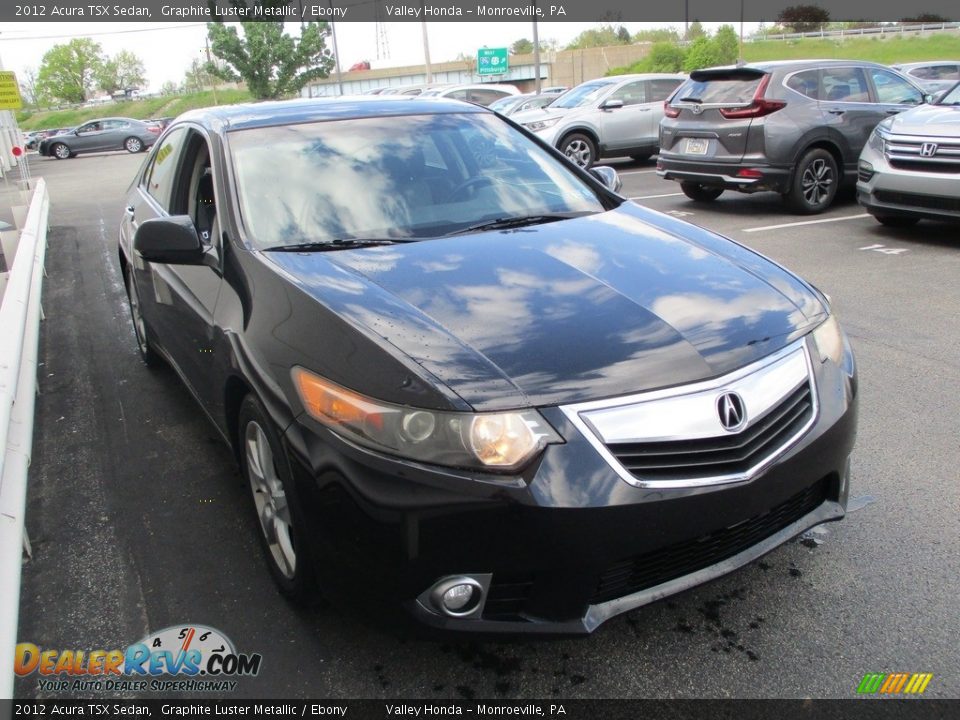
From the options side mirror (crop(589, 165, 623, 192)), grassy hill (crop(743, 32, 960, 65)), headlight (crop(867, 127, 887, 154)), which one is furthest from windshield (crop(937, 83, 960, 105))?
grassy hill (crop(743, 32, 960, 65))

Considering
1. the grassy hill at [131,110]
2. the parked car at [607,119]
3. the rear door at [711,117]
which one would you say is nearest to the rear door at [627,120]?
the parked car at [607,119]

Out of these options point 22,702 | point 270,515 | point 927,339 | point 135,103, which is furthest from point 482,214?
point 135,103

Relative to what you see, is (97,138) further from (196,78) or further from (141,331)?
(196,78)

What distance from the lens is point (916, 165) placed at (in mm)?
7262

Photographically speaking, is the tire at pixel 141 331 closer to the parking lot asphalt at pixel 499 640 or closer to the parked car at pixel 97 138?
the parking lot asphalt at pixel 499 640

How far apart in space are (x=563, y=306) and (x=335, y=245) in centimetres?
99

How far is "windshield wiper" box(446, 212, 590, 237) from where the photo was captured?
3227 millimetres

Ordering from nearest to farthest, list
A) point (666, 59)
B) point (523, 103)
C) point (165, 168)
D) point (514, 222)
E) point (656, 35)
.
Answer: point (514, 222)
point (165, 168)
point (523, 103)
point (666, 59)
point (656, 35)

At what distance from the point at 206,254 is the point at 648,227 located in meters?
1.76

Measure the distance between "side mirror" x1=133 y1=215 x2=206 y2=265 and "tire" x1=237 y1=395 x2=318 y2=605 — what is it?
76cm

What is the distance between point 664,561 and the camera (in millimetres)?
2182

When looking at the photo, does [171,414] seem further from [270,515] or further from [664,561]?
[664,561]

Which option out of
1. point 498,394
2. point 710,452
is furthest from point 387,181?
point 710,452

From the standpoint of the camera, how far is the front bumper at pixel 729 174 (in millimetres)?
9047
